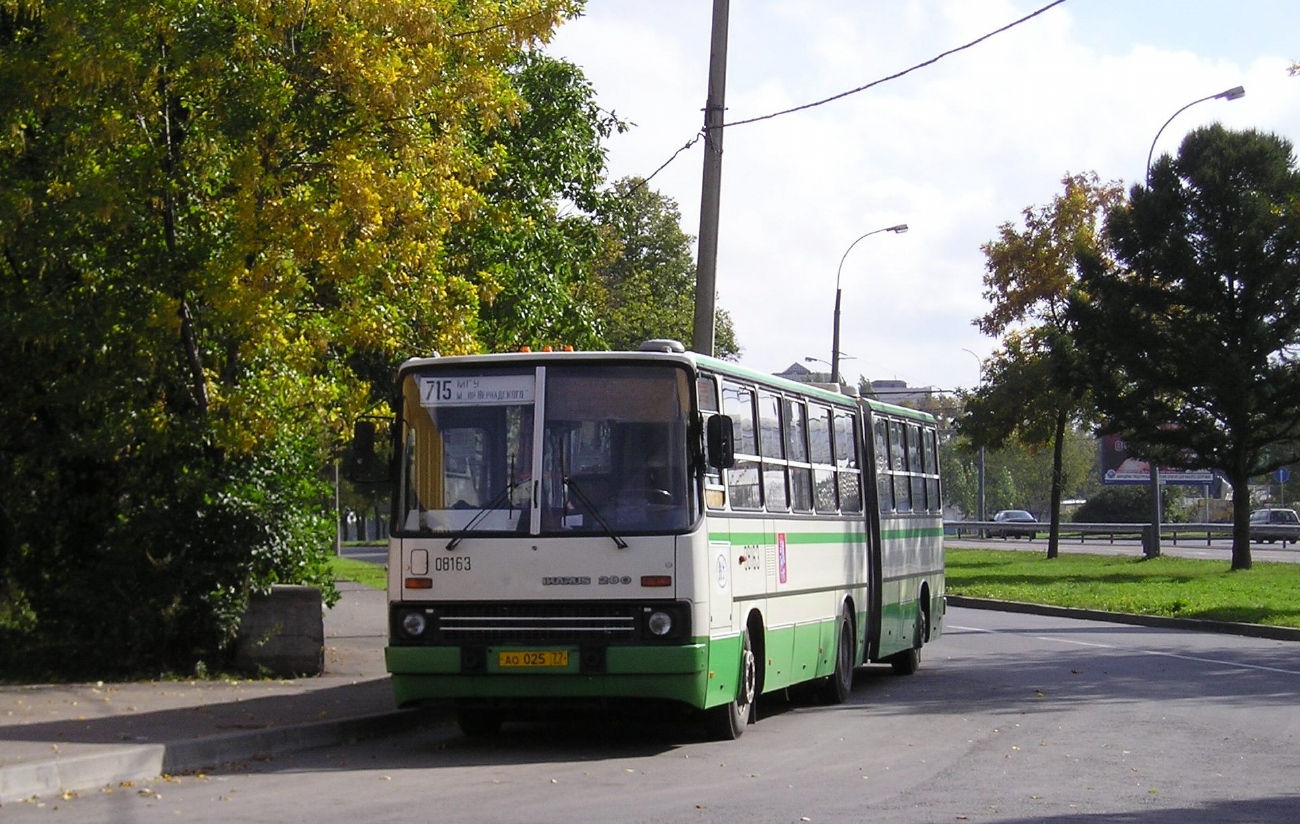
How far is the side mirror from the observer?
12.4 meters

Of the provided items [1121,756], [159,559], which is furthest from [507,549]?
[159,559]

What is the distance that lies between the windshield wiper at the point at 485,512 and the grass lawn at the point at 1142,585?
17537mm

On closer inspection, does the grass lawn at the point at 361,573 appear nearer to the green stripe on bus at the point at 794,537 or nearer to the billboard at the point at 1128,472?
the green stripe on bus at the point at 794,537

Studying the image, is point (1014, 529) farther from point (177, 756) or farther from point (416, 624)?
point (177, 756)

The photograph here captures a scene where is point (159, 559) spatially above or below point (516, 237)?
below

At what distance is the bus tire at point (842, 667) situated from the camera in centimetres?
1678

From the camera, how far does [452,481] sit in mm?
12781

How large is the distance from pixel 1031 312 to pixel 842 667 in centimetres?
3727

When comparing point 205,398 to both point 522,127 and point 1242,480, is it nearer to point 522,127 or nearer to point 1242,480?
point 522,127

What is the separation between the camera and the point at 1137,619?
2905cm

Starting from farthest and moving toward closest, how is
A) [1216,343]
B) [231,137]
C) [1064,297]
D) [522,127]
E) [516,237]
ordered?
[1064,297]
[1216,343]
[522,127]
[516,237]
[231,137]

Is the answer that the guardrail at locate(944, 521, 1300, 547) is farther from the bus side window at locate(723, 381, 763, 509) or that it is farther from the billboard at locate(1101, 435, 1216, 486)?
the bus side window at locate(723, 381, 763, 509)

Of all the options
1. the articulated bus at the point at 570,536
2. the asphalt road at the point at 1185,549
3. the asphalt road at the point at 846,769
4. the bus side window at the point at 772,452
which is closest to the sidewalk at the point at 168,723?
the asphalt road at the point at 846,769

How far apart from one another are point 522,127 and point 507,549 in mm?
16852
